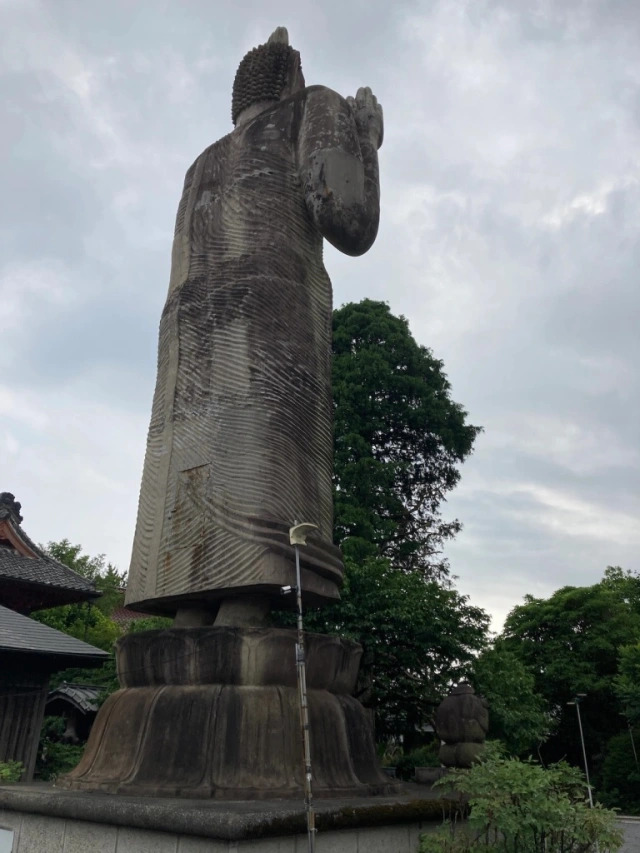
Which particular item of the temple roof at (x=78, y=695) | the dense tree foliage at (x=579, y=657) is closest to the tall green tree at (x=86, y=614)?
the temple roof at (x=78, y=695)

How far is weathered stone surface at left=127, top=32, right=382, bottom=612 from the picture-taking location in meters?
5.75

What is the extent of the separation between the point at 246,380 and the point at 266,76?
3.66 meters

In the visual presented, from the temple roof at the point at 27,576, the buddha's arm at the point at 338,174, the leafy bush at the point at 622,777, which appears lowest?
the leafy bush at the point at 622,777

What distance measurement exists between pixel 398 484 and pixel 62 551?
1502 centimetres

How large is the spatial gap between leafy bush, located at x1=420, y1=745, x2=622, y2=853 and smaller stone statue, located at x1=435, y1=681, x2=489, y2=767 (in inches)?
32.2

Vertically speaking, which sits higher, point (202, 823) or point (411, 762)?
point (411, 762)

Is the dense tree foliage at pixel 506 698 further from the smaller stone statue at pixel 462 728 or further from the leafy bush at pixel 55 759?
the smaller stone statue at pixel 462 728

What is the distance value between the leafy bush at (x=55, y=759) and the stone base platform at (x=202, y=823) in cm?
897

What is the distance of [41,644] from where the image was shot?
12.0 meters

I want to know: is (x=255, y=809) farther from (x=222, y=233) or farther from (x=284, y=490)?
(x=222, y=233)

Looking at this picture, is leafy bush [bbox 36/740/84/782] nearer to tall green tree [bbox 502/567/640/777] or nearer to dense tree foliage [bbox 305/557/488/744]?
dense tree foliage [bbox 305/557/488/744]

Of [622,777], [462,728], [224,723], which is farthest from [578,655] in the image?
[224,723]

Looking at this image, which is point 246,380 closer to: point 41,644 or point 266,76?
point 266,76

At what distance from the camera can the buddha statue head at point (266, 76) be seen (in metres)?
7.88
